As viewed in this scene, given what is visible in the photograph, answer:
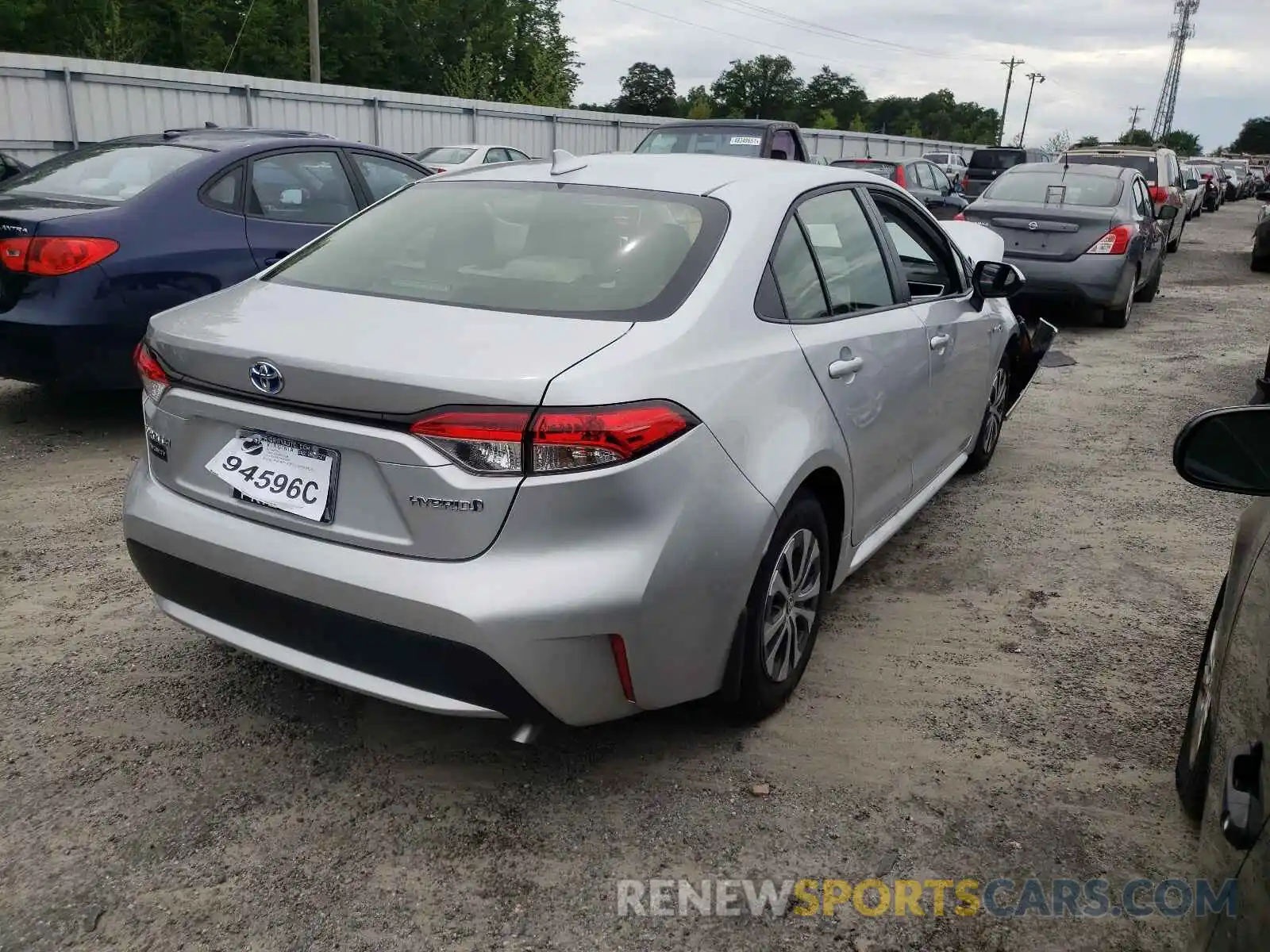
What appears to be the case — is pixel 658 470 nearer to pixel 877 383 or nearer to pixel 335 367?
pixel 335 367

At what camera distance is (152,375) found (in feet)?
9.27

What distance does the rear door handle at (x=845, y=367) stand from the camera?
3.11m

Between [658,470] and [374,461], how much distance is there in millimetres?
628

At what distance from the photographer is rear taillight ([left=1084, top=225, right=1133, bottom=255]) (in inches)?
384

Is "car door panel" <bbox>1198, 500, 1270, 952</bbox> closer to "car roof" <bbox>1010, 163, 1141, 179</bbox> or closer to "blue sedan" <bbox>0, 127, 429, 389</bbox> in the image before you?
"blue sedan" <bbox>0, 127, 429, 389</bbox>

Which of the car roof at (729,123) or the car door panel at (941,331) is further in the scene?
the car roof at (729,123)

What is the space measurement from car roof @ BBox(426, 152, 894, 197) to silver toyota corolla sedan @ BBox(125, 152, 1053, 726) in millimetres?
24

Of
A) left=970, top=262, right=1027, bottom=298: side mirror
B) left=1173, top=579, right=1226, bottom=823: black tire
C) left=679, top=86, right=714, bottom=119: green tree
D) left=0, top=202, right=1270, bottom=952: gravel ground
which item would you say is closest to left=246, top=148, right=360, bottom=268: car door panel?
left=0, top=202, right=1270, bottom=952: gravel ground

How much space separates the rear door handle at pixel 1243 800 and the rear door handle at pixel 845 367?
1.78 metres

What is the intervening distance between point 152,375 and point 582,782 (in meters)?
1.56

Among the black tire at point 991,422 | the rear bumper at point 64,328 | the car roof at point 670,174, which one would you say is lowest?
the black tire at point 991,422

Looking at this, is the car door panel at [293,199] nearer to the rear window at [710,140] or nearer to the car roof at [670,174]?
the car roof at [670,174]

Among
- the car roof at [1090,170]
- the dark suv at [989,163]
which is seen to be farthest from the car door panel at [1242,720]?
the dark suv at [989,163]

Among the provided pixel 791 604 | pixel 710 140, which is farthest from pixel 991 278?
pixel 710 140
